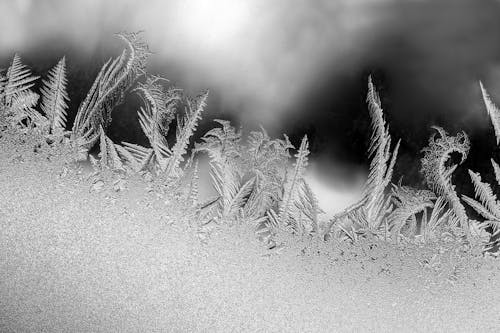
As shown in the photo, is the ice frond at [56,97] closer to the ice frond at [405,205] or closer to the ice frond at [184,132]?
the ice frond at [184,132]

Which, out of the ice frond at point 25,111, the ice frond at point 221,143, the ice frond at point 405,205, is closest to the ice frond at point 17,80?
the ice frond at point 25,111

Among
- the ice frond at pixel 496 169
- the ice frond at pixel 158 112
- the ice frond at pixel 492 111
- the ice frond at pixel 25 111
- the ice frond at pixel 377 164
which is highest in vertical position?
the ice frond at pixel 492 111

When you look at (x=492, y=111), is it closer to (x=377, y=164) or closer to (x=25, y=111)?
(x=377, y=164)

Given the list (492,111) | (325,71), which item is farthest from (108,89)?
(492,111)

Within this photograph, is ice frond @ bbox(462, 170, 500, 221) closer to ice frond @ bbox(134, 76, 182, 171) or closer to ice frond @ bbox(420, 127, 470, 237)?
ice frond @ bbox(420, 127, 470, 237)

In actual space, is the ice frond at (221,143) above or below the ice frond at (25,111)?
above

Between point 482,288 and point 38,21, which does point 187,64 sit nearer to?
point 38,21

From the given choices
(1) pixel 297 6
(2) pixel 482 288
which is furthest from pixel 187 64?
(2) pixel 482 288
